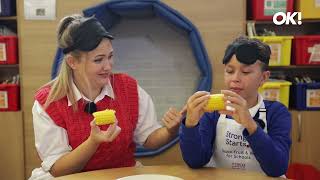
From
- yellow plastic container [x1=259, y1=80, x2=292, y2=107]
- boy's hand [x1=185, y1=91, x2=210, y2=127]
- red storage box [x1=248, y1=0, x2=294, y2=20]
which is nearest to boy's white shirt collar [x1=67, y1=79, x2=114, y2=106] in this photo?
boy's hand [x1=185, y1=91, x2=210, y2=127]

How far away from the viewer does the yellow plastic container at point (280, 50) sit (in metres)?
2.76

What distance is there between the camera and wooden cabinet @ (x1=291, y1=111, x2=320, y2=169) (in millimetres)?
2844

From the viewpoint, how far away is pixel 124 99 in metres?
1.84

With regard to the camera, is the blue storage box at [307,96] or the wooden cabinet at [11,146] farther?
the wooden cabinet at [11,146]

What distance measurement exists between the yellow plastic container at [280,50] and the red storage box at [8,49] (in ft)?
5.80

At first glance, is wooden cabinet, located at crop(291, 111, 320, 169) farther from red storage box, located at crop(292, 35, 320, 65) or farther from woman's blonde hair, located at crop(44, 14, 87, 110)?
woman's blonde hair, located at crop(44, 14, 87, 110)

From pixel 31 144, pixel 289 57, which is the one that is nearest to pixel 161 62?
pixel 289 57

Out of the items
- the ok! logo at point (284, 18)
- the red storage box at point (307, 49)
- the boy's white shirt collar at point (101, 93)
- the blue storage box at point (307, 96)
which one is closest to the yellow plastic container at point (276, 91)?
the blue storage box at point (307, 96)

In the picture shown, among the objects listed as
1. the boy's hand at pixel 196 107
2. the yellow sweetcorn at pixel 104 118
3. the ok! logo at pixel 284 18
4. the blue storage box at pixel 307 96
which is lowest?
the blue storage box at pixel 307 96

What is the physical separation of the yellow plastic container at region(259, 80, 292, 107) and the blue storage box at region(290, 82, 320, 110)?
10 centimetres

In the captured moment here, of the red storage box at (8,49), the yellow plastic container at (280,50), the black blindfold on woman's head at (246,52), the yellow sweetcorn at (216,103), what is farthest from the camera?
the red storage box at (8,49)

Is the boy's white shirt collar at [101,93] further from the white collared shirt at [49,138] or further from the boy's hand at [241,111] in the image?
the boy's hand at [241,111]

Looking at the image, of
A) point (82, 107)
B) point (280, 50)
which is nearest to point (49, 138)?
point (82, 107)

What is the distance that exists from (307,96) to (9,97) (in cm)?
216
